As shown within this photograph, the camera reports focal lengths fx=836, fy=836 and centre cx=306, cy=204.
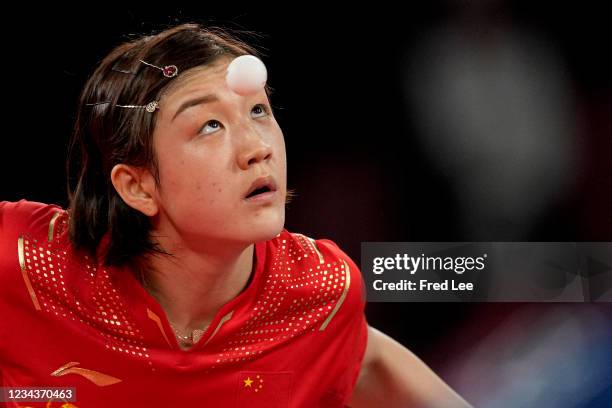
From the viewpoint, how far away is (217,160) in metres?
1.41

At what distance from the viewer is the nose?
1404mm

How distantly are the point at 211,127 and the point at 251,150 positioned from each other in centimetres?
8

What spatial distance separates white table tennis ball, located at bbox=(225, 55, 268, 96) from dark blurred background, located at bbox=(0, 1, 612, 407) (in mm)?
661

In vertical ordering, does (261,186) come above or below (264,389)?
above

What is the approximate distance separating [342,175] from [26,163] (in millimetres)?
764

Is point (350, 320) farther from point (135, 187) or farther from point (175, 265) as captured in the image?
point (135, 187)

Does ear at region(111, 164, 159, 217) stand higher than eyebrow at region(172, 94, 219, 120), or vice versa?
eyebrow at region(172, 94, 219, 120)

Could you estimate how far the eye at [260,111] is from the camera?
1481 millimetres

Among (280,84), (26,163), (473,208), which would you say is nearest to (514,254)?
(473,208)

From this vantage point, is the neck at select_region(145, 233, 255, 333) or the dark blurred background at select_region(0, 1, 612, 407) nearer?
the neck at select_region(145, 233, 255, 333)

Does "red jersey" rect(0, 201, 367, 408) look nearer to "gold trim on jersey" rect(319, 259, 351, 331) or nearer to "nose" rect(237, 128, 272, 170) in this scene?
"gold trim on jersey" rect(319, 259, 351, 331)

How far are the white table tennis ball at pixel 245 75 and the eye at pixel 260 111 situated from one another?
0.06 m

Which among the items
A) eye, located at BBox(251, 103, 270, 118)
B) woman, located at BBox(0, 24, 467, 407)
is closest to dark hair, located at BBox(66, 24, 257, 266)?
woman, located at BBox(0, 24, 467, 407)

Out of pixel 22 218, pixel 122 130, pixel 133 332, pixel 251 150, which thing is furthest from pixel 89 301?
pixel 251 150
